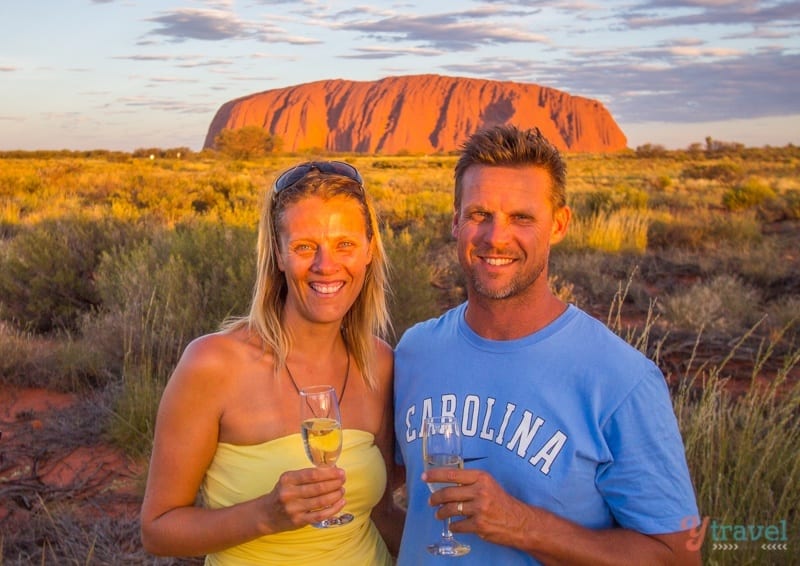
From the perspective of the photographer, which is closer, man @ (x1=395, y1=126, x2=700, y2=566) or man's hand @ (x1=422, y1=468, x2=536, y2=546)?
man's hand @ (x1=422, y1=468, x2=536, y2=546)

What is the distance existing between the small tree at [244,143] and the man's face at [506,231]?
6205 centimetres

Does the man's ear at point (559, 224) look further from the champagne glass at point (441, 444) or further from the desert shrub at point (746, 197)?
the desert shrub at point (746, 197)

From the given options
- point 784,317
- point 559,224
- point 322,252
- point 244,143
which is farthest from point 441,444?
point 244,143

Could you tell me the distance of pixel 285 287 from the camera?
2.55 meters

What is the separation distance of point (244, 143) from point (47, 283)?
199 ft

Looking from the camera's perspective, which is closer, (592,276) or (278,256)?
(278,256)

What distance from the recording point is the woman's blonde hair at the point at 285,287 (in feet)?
7.73

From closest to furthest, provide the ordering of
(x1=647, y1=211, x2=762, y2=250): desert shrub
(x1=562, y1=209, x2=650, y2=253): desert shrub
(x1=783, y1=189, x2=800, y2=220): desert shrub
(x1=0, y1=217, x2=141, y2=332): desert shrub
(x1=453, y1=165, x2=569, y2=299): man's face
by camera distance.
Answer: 1. (x1=453, y1=165, x2=569, y2=299): man's face
2. (x1=0, y1=217, x2=141, y2=332): desert shrub
3. (x1=562, y1=209, x2=650, y2=253): desert shrub
4. (x1=647, y1=211, x2=762, y2=250): desert shrub
5. (x1=783, y1=189, x2=800, y2=220): desert shrub

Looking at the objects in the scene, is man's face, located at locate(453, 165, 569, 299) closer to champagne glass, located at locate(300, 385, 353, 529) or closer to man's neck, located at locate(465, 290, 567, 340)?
man's neck, located at locate(465, 290, 567, 340)

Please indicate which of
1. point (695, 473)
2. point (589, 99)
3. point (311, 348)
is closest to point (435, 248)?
point (695, 473)

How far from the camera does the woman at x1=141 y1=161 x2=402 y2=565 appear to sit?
7.14 ft

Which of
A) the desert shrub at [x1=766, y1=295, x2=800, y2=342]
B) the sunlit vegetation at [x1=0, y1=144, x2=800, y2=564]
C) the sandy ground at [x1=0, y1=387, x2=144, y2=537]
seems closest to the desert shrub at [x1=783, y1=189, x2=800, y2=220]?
the sunlit vegetation at [x1=0, y1=144, x2=800, y2=564]

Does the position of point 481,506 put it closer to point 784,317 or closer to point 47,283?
point 784,317

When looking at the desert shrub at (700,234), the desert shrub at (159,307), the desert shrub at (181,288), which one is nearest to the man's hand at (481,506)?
the desert shrub at (159,307)
